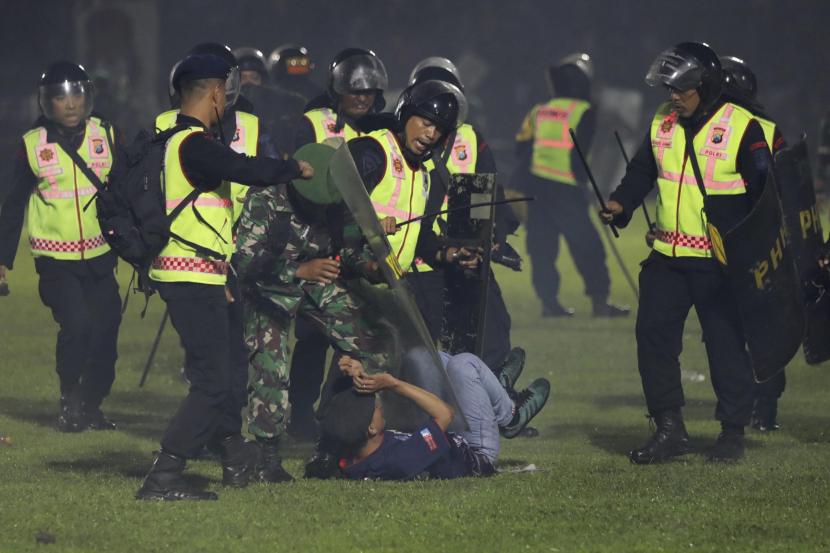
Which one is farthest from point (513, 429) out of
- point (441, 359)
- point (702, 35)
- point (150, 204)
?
point (702, 35)

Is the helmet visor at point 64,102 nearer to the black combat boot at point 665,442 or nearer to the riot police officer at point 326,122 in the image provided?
the riot police officer at point 326,122

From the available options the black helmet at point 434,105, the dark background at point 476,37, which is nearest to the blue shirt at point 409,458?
the black helmet at point 434,105

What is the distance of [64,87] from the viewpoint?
10289 millimetres

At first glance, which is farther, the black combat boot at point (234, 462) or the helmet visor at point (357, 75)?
the helmet visor at point (357, 75)

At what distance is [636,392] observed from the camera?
1226cm

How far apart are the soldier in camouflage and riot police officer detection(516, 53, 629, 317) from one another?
8165mm

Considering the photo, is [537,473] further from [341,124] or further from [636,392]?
[636,392]

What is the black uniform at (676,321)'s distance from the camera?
9148 mm

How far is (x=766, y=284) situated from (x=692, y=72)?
1069mm

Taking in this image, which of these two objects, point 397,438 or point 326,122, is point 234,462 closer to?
point 397,438

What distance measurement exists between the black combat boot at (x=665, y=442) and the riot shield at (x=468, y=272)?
1067 millimetres

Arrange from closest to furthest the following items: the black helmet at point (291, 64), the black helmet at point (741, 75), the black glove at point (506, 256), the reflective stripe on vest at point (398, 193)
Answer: the reflective stripe on vest at point (398, 193)
the black helmet at point (741, 75)
the black glove at point (506, 256)
the black helmet at point (291, 64)

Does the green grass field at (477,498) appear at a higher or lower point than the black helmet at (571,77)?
lower

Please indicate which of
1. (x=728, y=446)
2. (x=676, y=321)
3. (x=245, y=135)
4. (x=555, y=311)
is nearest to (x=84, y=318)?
(x=245, y=135)
